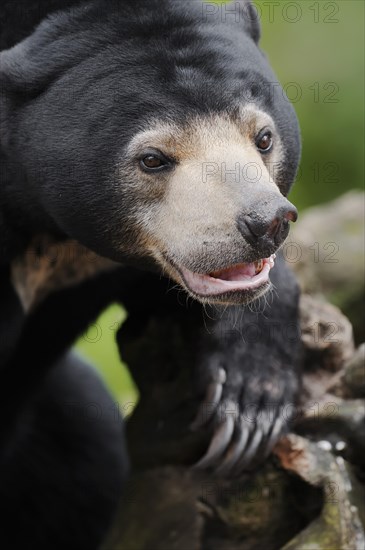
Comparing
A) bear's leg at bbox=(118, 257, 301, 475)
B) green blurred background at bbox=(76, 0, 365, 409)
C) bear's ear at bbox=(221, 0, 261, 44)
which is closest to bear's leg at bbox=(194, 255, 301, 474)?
bear's leg at bbox=(118, 257, 301, 475)

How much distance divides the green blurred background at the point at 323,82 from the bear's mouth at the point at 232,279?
226 inches

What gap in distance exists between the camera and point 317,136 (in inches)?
417

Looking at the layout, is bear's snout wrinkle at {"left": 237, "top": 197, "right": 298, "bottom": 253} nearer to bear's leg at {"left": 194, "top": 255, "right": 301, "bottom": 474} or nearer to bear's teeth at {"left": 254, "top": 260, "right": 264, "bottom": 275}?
bear's teeth at {"left": 254, "top": 260, "right": 264, "bottom": 275}

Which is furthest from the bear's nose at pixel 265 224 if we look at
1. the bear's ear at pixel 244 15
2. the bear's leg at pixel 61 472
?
the bear's leg at pixel 61 472

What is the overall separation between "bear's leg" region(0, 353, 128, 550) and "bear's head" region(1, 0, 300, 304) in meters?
1.93

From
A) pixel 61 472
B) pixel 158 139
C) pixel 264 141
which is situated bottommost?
pixel 61 472

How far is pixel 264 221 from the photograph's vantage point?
4230 millimetres

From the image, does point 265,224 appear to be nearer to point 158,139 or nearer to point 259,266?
point 259,266

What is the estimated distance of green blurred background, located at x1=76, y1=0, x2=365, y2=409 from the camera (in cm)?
1045

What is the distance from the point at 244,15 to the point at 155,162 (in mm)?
970

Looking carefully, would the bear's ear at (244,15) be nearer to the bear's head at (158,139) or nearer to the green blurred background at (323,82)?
the bear's head at (158,139)

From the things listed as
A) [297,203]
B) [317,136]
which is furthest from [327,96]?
[297,203]

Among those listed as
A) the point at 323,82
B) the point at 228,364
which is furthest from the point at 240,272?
the point at 323,82

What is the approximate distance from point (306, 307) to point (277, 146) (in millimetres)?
1167
